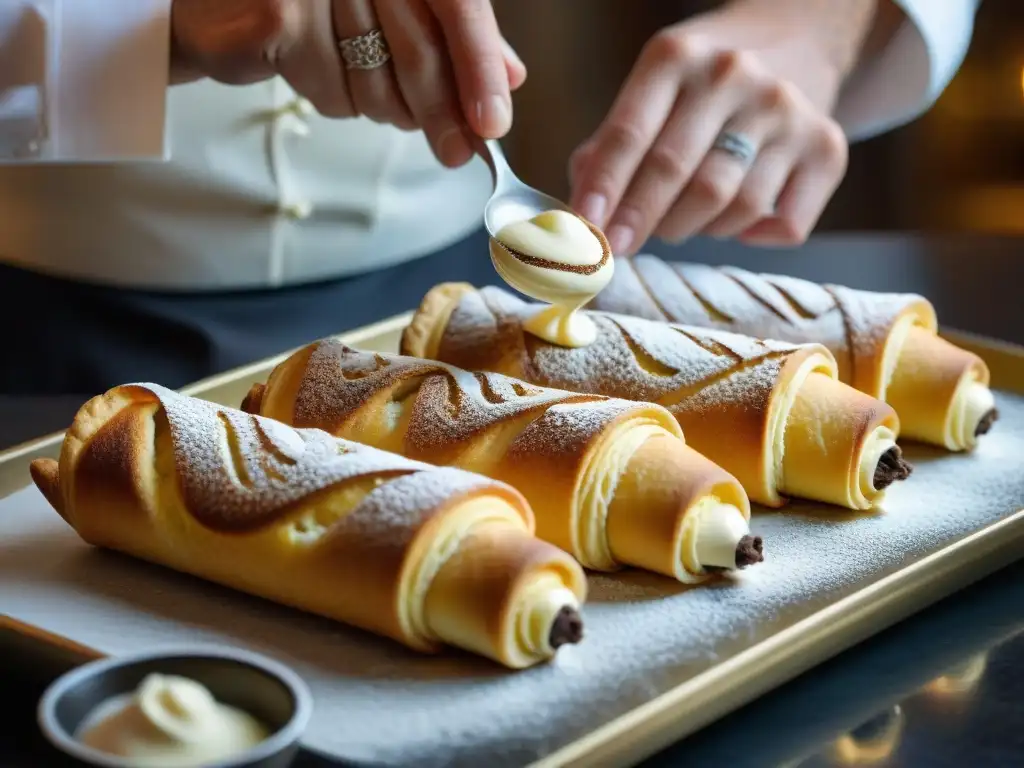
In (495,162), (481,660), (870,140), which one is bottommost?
(870,140)

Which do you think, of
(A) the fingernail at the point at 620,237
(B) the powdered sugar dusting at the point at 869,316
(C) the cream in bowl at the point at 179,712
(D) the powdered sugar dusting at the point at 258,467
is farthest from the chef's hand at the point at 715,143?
(C) the cream in bowl at the point at 179,712

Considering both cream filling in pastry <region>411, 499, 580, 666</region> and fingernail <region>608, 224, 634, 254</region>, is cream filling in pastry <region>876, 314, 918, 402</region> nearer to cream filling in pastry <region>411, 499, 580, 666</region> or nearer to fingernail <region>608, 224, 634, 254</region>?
fingernail <region>608, 224, 634, 254</region>

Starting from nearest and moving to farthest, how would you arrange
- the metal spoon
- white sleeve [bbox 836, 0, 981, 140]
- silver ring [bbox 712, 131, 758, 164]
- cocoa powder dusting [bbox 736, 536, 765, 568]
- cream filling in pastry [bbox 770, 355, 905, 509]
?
cocoa powder dusting [bbox 736, 536, 765, 568] → cream filling in pastry [bbox 770, 355, 905, 509] → the metal spoon → silver ring [bbox 712, 131, 758, 164] → white sleeve [bbox 836, 0, 981, 140]

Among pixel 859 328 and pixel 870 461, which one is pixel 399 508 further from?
pixel 859 328

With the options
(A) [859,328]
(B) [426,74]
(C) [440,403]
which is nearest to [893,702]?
(C) [440,403]

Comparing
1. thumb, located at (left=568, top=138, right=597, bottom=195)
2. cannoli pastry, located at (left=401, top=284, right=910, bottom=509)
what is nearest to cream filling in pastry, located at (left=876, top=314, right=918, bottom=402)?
cannoli pastry, located at (left=401, top=284, right=910, bottom=509)

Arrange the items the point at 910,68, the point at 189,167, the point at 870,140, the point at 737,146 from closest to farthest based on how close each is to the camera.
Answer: the point at 737,146
the point at 189,167
the point at 910,68
the point at 870,140
